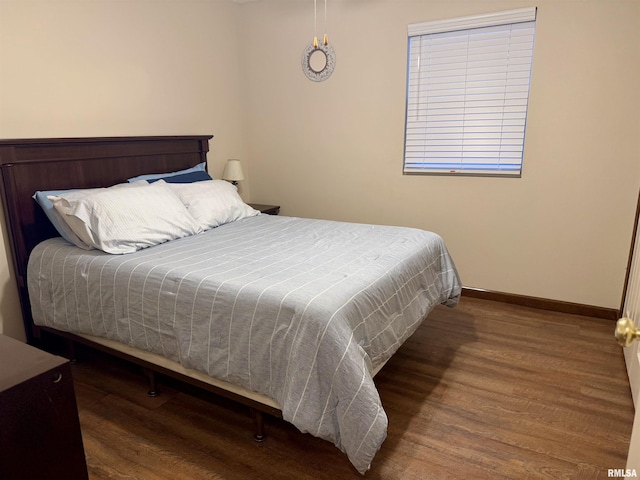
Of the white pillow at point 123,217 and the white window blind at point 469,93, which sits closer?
the white pillow at point 123,217

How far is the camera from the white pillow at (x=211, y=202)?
291 cm

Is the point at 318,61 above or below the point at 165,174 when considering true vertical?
above

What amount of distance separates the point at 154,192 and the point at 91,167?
53 cm

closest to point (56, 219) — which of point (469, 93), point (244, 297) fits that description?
point (244, 297)

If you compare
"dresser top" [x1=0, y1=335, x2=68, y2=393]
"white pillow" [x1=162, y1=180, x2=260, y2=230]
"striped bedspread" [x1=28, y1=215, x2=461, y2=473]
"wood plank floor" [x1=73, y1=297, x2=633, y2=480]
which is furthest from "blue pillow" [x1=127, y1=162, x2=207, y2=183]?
"dresser top" [x1=0, y1=335, x2=68, y2=393]

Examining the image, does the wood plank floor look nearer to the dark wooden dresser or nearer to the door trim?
the door trim

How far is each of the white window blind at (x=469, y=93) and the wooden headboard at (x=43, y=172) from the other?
2133 millimetres

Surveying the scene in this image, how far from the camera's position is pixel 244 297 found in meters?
1.78

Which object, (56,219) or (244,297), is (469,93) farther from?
(56,219)

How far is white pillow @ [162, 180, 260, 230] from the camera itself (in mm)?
2914

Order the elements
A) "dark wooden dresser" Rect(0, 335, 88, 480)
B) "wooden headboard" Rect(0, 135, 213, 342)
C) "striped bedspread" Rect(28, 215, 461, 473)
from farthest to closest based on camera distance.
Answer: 1. "wooden headboard" Rect(0, 135, 213, 342)
2. "striped bedspread" Rect(28, 215, 461, 473)
3. "dark wooden dresser" Rect(0, 335, 88, 480)

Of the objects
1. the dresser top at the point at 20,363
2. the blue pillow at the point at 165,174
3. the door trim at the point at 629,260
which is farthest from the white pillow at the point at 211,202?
the door trim at the point at 629,260

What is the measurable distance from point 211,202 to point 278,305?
5.04 feet

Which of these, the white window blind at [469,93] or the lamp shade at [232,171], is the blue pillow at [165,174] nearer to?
the lamp shade at [232,171]
